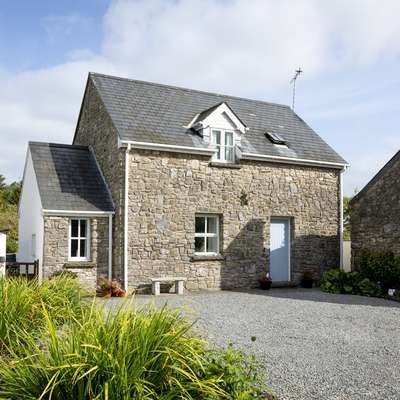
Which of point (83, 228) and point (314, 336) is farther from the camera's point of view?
point (83, 228)

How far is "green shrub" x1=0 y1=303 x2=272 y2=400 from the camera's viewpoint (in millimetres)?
3955

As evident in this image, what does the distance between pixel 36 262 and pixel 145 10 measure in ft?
31.2

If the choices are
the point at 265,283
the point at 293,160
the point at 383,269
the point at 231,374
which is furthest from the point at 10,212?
the point at 231,374

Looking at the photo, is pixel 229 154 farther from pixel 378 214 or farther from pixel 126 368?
pixel 126 368

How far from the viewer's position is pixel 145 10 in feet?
26.7

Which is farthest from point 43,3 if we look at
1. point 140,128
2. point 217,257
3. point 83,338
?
point 217,257

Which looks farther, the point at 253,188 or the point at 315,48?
the point at 253,188

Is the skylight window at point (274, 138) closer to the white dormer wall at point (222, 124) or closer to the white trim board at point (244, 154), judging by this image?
the white trim board at point (244, 154)

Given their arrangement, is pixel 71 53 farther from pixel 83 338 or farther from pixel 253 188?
pixel 253 188

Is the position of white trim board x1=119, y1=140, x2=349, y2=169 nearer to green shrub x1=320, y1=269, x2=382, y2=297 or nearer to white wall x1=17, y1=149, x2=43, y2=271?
white wall x1=17, y1=149, x2=43, y2=271

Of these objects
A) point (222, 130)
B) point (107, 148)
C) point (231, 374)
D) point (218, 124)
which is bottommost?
point (231, 374)

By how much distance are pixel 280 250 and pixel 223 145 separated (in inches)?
179

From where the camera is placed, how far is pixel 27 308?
6543mm

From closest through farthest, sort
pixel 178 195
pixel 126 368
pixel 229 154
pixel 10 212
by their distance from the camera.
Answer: pixel 126 368 < pixel 178 195 < pixel 229 154 < pixel 10 212
